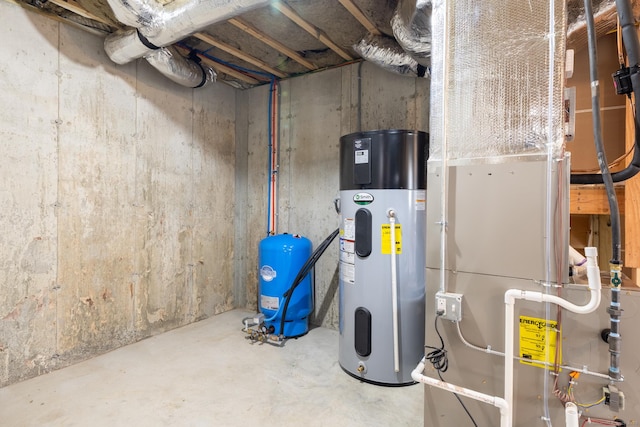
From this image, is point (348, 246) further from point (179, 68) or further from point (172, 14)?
point (179, 68)

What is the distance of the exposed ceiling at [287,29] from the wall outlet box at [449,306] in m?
1.56

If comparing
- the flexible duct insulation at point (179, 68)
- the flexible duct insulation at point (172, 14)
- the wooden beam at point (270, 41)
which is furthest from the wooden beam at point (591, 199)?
the flexible duct insulation at point (179, 68)

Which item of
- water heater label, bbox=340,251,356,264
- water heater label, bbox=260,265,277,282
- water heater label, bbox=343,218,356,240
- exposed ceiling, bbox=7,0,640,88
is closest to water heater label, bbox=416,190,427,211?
water heater label, bbox=343,218,356,240

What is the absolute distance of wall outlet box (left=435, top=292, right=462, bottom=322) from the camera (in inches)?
53.2

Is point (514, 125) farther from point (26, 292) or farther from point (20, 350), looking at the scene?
point (20, 350)

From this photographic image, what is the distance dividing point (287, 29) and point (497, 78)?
6.34 ft

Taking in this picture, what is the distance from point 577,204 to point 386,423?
1602mm

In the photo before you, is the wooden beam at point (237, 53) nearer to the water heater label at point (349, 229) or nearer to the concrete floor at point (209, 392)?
the water heater label at point (349, 229)

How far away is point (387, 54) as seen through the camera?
2.49 metres

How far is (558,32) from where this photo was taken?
1.21 meters

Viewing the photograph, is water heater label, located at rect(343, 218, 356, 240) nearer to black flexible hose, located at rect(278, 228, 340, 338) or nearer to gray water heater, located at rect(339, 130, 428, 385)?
gray water heater, located at rect(339, 130, 428, 385)

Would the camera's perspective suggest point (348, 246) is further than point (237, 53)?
No

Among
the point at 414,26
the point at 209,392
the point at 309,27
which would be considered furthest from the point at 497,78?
the point at 209,392

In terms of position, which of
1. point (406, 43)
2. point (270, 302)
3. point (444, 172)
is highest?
point (406, 43)
